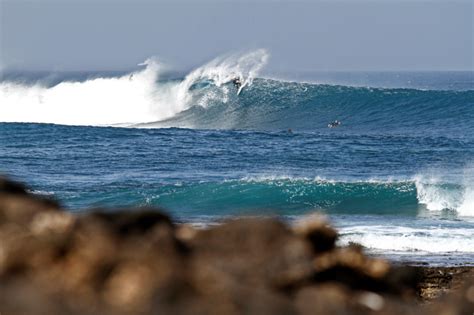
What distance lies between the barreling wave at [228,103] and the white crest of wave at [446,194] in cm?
1776

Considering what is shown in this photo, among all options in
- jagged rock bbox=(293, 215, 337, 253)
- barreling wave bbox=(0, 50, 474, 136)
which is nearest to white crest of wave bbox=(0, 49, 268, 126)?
barreling wave bbox=(0, 50, 474, 136)

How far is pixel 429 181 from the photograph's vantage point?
1142 inches

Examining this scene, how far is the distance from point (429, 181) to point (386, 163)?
5.52m

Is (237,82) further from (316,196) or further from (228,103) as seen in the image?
(316,196)

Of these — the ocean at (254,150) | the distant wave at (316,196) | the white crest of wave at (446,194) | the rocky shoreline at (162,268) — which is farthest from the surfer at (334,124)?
the rocky shoreline at (162,268)

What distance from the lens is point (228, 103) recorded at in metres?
51.8

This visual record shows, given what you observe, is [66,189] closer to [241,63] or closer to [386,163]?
[386,163]

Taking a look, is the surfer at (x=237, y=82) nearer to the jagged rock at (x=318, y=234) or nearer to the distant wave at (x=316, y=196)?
the distant wave at (x=316, y=196)

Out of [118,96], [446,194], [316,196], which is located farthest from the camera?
[118,96]

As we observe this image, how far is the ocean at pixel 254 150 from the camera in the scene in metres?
24.5

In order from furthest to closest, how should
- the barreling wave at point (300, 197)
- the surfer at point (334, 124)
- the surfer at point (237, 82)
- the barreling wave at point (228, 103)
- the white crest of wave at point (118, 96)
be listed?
the surfer at point (237, 82), the white crest of wave at point (118, 96), the barreling wave at point (228, 103), the surfer at point (334, 124), the barreling wave at point (300, 197)

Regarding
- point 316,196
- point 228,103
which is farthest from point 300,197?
point 228,103

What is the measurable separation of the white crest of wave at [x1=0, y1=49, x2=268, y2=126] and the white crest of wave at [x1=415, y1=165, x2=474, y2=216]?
24191 mm

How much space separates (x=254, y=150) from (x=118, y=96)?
1860cm
